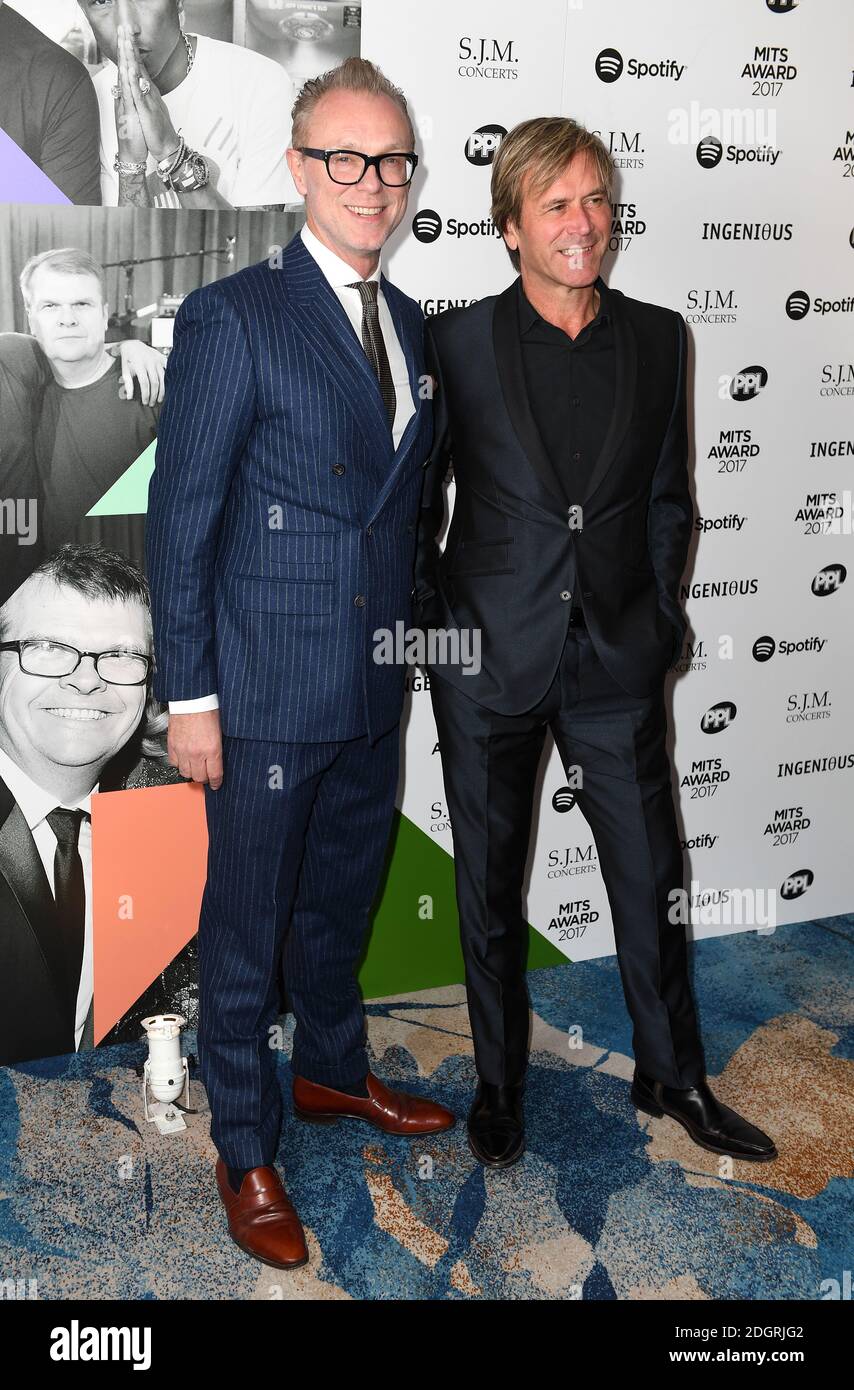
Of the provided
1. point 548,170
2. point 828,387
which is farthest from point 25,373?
point 828,387

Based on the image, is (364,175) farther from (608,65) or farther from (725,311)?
(725,311)

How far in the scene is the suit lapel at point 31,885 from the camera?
9.07 ft

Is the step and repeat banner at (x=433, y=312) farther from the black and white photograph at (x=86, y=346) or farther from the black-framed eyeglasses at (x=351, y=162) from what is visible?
the black-framed eyeglasses at (x=351, y=162)

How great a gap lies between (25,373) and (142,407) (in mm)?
244

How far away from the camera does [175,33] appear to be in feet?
8.21

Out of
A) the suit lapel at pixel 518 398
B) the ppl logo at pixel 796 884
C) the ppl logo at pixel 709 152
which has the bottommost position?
the ppl logo at pixel 796 884

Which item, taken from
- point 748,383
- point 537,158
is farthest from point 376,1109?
point 748,383

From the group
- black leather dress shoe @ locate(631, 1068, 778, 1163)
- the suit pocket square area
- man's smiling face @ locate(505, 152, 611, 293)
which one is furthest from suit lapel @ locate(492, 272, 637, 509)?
black leather dress shoe @ locate(631, 1068, 778, 1163)

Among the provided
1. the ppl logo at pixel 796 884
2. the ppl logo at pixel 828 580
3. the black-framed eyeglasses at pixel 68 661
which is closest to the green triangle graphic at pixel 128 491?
the black-framed eyeglasses at pixel 68 661

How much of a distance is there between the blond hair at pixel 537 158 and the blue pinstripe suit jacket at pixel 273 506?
438 mm

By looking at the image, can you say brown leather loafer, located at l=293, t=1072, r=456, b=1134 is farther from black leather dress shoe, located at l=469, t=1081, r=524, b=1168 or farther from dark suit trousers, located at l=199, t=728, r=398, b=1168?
dark suit trousers, located at l=199, t=728, r=398, b=1168

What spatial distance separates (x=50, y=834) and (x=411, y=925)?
0.94 metres
